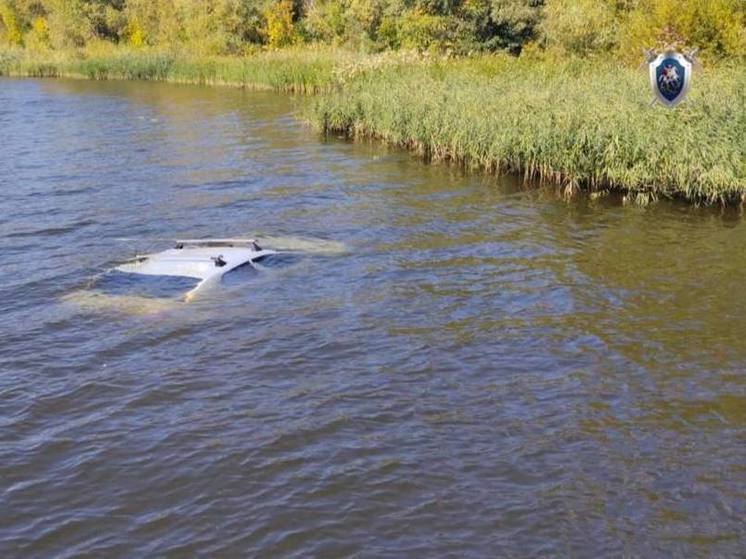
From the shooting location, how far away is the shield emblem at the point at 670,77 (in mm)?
17953

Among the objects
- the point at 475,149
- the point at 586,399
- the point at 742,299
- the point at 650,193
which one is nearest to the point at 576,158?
the point at 650,193

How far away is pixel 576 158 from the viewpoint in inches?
733

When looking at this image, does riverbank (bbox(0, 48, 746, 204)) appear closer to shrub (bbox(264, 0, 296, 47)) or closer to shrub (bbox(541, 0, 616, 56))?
shrub (bbox(541, 0, 616, 56))

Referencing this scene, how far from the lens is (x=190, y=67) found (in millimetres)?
49719

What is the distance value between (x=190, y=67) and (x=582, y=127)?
3567 centimetres

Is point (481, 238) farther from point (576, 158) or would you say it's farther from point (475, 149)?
point (475, 149)

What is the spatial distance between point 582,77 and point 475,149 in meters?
3.71

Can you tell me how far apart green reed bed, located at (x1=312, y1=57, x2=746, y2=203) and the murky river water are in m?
0.84

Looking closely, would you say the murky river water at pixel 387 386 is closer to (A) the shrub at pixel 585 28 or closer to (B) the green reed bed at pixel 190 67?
(A) the shrub at pixel 585 28

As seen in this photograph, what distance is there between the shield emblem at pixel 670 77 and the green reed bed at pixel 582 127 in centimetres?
29

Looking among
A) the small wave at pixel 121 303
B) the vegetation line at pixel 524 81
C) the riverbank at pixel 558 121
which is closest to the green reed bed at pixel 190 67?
the vegetation line at pixel 524 81

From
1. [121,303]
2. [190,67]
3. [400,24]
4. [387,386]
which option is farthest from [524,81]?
[190,67]

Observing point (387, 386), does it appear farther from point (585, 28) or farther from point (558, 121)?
point (585, 28)

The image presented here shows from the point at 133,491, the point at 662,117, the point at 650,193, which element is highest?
the point at 662,117
